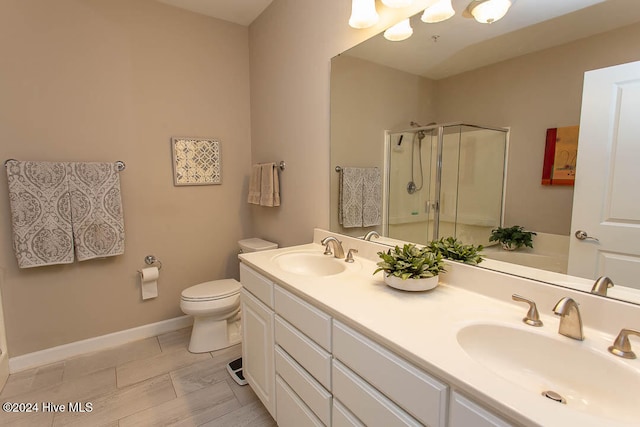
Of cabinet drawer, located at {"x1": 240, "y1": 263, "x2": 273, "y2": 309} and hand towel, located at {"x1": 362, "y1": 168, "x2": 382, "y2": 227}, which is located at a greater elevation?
hand towel, located at {"x1": 362, "y1": 168, "x2": 382, "y2": 227}

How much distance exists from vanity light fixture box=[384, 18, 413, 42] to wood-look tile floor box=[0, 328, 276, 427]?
2.09m

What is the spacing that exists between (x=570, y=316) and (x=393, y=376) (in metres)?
0.53

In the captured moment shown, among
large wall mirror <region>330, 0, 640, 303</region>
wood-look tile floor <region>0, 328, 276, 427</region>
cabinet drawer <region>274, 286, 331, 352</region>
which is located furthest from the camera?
wood-look tile floor <region>0, 328, 276, 427</region>

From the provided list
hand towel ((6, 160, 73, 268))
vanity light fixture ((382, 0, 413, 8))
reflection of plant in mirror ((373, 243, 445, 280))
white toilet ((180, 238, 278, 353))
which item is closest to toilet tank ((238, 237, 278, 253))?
white toilet ((180, 238, 278, 353))

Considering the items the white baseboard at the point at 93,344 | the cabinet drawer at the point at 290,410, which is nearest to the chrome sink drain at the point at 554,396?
the cabinet drawer at the point at 290,410

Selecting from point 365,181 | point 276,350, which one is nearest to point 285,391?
point 276,350

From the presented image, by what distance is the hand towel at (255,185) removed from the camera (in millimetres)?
2588

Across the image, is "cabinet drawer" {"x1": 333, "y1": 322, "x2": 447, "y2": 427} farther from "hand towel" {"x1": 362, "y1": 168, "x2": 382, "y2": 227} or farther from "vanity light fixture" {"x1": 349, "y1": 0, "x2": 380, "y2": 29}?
"vanity light fixture" {"x1": 349, "y1": 0, "x2": 380, "y2": 29}

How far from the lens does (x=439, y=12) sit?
1303 mm

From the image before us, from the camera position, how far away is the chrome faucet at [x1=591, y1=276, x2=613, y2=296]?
0.91 meters

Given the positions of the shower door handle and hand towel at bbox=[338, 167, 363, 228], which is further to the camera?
hand towel at bbox=[338, 167, 363, 228]

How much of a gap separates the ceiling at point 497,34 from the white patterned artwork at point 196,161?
1.63 meters

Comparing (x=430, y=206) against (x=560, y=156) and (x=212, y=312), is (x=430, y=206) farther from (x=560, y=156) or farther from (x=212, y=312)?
(x=212, y=312)

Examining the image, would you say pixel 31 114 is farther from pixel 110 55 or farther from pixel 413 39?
pixel 413 39
